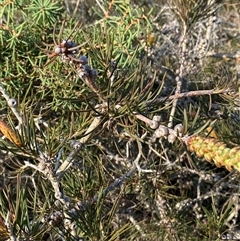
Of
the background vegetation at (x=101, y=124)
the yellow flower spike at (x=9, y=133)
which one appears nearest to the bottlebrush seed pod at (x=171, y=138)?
the background vegetation at (x=101, y=124)

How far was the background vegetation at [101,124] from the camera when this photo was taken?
43 cm

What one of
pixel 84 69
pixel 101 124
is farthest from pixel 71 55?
pixel 101 124

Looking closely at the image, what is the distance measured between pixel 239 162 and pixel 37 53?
472mm

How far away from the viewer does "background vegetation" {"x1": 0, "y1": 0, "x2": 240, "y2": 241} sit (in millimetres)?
432

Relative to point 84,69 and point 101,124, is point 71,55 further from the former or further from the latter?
point 101,124

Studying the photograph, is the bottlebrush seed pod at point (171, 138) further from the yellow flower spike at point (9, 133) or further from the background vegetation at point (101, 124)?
the yellow flower spike at point (9, 133)

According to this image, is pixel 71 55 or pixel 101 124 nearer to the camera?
pixel 71 55

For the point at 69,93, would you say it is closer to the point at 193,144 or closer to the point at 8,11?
the point at 8,11

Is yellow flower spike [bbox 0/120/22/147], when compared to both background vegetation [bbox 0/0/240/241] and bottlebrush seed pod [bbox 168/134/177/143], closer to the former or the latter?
background vegetation [bbox 0/0/240/241]

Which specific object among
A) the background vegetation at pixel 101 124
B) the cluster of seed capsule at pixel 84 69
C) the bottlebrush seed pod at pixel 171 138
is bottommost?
the background vegetation at pixel 101 124

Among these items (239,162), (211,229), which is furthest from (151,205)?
(239,162)

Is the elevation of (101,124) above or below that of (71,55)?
below

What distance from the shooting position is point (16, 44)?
27.7 inches

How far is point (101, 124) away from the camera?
1.66 feet
